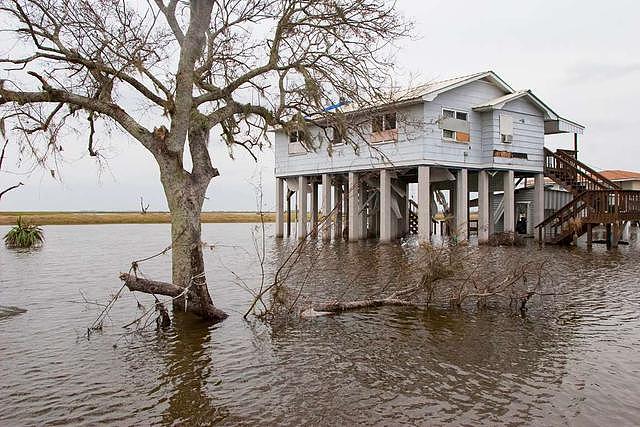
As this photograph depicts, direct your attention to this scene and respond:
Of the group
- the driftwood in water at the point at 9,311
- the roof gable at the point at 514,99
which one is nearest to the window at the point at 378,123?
the driftwood in water at the point at 9,311

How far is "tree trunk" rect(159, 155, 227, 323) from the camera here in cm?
1025

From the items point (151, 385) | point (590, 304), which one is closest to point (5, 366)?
point (151, 385)

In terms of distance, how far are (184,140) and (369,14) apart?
4.53 m

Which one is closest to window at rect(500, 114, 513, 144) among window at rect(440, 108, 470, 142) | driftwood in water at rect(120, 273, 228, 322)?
window at rect(440, 108, 470, 142)

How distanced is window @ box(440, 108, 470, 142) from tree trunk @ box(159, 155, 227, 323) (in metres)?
15.7

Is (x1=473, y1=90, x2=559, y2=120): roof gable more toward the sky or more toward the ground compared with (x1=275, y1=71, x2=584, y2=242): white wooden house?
more toward the sky

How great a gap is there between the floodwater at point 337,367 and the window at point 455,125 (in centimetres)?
1256

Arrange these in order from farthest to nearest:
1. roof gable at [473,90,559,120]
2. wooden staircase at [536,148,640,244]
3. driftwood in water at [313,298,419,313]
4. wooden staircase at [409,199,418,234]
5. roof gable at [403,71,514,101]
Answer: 1. wooden staircase at [409,199,418,234]
2. roof gable at [473,90,559,120]
3. wooden staircase at [536,148,640,244]
4. roof gable at [403,71,514,101]
5. driftwood in water at [313,298,419,313]

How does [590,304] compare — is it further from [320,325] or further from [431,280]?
[320,325]

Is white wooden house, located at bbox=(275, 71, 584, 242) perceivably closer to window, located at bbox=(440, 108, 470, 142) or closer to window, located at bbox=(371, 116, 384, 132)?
window, located at bbox=(440, 108, 470, 142)

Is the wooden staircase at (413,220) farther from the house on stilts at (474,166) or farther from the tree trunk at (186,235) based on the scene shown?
the tree trunk at (186,235)

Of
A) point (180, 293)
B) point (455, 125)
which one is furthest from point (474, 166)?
point (180, 293)

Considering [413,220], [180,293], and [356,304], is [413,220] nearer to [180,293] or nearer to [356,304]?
A: [356,304]

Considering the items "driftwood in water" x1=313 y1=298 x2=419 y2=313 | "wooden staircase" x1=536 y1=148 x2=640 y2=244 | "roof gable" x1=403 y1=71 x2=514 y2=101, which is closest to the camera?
"driftwood in water" x1=313 y1=298 x2=419 y2=313
